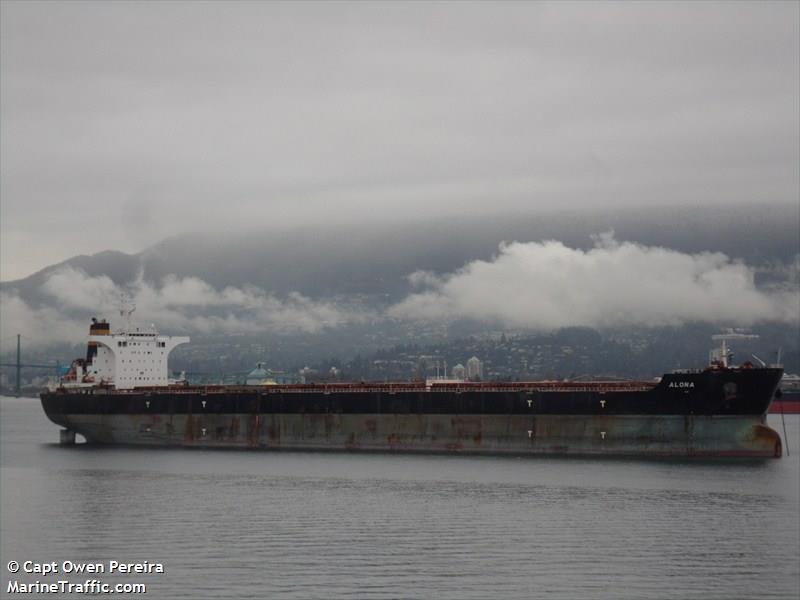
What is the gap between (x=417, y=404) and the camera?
56.0 meters

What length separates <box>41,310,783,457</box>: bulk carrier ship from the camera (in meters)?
49.8

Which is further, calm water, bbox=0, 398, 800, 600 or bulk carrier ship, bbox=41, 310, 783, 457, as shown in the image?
bulk carrier ship, bbox=41, 310, 783, 457

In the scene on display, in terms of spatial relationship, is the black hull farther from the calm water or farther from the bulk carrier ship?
the calm water

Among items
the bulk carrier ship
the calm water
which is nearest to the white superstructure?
the bulk carrier ship

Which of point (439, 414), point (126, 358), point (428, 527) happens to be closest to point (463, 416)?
point (439, 414)

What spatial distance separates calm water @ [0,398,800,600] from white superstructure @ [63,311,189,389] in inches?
750

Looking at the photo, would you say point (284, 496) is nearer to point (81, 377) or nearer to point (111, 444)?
point (111, 444)

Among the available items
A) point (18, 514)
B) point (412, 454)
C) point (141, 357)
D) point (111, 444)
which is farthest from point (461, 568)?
point (141, 357)

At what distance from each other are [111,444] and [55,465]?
1047 centimetres

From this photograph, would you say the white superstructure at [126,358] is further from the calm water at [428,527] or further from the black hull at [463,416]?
the calm water at [428,527]

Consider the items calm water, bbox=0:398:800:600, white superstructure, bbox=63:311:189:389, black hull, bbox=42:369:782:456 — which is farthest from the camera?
white superstructure, bbox=63:311:189:389

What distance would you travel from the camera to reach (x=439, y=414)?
182 feet

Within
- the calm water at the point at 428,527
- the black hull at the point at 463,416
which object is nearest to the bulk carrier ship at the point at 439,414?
the black hull at the point at 463,416

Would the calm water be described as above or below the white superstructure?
below
